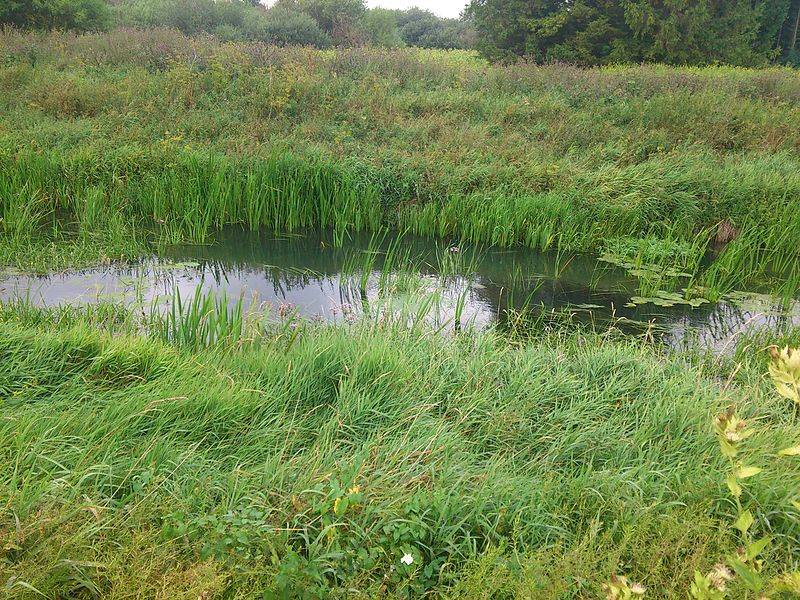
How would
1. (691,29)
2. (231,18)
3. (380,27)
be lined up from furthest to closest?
(380,27) → (231,18) → (691,29)

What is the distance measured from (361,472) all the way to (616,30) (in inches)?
881

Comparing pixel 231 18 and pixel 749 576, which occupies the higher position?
pixel 231 18

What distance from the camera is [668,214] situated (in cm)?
845

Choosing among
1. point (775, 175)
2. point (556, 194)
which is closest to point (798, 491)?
point (556, 194)

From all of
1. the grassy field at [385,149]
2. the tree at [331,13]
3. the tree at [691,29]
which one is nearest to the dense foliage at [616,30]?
the tree at [691,29]

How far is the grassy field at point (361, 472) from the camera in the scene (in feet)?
6.83

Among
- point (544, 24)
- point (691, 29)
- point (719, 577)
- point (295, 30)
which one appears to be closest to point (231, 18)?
point (295, 30)

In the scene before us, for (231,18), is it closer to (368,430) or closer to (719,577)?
(368,430)

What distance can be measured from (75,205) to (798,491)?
781cm

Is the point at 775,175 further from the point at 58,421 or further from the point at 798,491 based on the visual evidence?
the point at 58,421

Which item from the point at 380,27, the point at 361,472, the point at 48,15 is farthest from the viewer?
the point at 380,27

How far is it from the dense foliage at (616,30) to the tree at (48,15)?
1285 cm

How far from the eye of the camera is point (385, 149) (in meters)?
9.73

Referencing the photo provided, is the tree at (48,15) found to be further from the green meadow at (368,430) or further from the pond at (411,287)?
the pond at (411,287)
